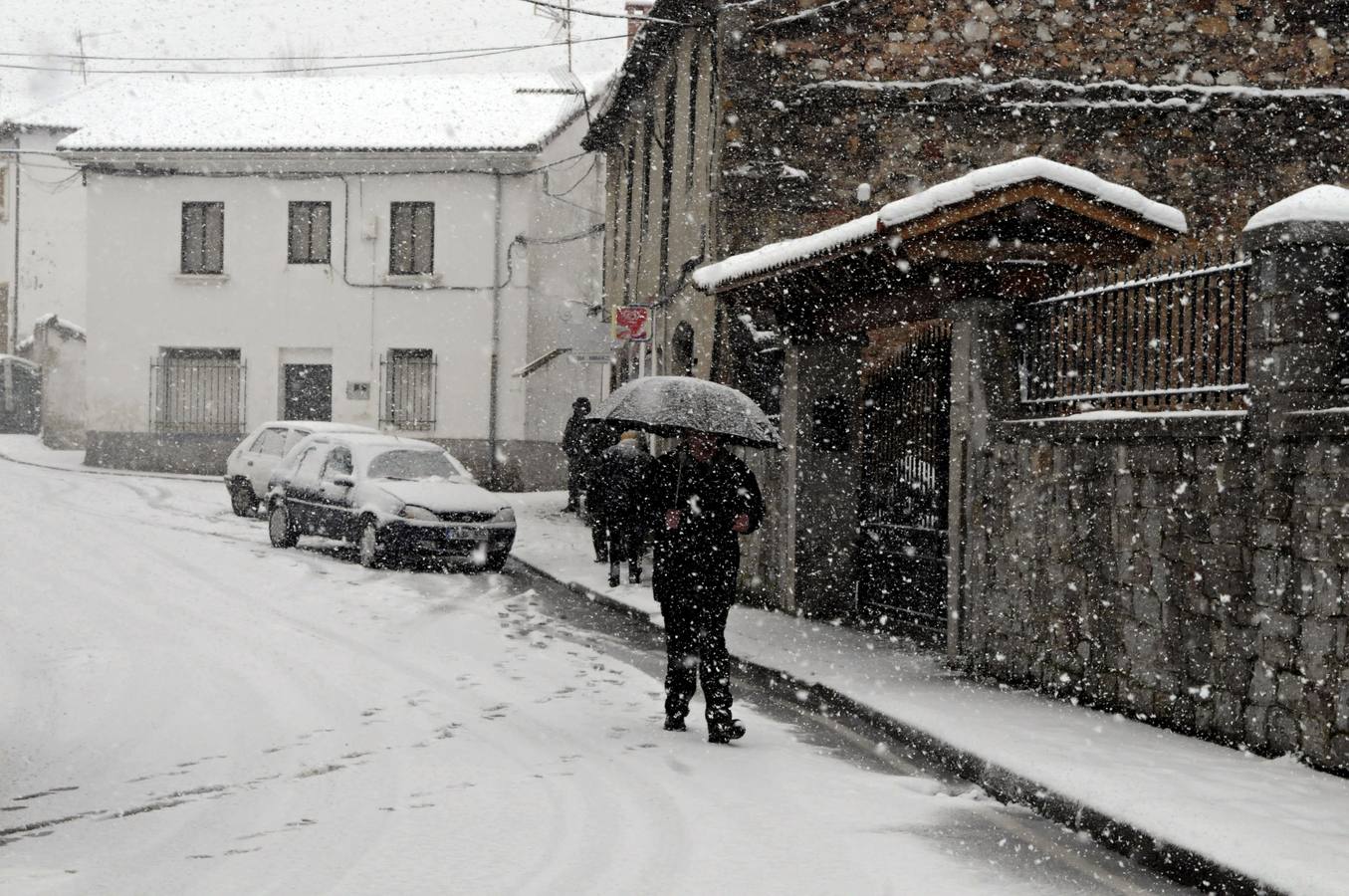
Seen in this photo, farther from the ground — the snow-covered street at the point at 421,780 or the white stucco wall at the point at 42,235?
the white stucco wall at the point at 42,235

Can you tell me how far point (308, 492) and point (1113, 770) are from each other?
1315 cm

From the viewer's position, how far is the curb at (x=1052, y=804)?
5395mm

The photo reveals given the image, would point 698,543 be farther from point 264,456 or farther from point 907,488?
point 264,456

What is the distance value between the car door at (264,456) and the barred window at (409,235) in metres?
11.4

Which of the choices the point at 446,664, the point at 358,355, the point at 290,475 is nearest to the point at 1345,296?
the point at 446,664

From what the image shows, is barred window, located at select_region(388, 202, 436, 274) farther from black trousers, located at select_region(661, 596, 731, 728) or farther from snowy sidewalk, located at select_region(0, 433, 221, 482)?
black trousers, located at select_region(661, 596, 731, 728)

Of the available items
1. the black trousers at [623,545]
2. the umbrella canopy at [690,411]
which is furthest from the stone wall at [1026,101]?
the umbrella canopy at [690,411]

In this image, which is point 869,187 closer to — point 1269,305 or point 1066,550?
point 1066,550

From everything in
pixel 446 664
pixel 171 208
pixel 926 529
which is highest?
pixel 171 208

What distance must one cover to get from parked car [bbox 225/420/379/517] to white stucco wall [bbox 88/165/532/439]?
10.2 metres

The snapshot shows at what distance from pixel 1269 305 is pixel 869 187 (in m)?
9.05

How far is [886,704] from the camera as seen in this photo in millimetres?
8688

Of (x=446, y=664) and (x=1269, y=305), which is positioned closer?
(x=1269, y=305)

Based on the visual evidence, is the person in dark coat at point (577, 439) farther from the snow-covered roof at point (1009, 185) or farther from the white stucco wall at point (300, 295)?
the snow-covered roof at point (1009, 185)
